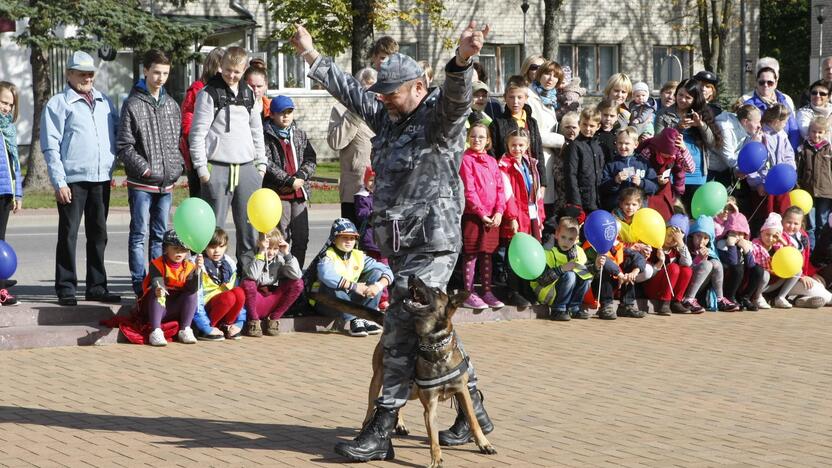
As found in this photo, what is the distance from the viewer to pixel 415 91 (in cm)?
665

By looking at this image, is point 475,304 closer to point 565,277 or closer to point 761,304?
point 565,277

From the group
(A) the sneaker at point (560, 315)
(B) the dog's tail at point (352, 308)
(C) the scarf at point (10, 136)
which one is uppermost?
(C) the scarf at point (10, 136)

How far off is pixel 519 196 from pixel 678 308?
1936mm

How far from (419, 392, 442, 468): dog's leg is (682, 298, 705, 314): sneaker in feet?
19.9

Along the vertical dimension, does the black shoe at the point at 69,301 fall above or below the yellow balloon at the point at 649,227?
below

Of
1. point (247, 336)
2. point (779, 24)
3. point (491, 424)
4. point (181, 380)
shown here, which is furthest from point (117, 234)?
point (779, 24)

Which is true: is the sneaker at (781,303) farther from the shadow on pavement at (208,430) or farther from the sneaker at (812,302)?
the shadow on pavement at (208,430)

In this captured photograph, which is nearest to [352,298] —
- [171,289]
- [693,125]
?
[171,289]

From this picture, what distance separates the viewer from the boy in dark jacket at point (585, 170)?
1215cm

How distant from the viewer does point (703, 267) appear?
12.2 m

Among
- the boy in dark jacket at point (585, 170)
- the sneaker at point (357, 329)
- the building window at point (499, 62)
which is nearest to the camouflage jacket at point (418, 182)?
the sneaker at point (357, 329)

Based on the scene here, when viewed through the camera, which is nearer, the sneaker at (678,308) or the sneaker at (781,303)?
the sneaker at (678,308)

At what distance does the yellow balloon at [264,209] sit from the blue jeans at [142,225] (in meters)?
0.92

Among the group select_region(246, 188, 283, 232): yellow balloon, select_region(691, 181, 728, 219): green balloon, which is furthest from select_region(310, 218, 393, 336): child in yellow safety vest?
select_region(691, 181, 728, 219): green balloon
